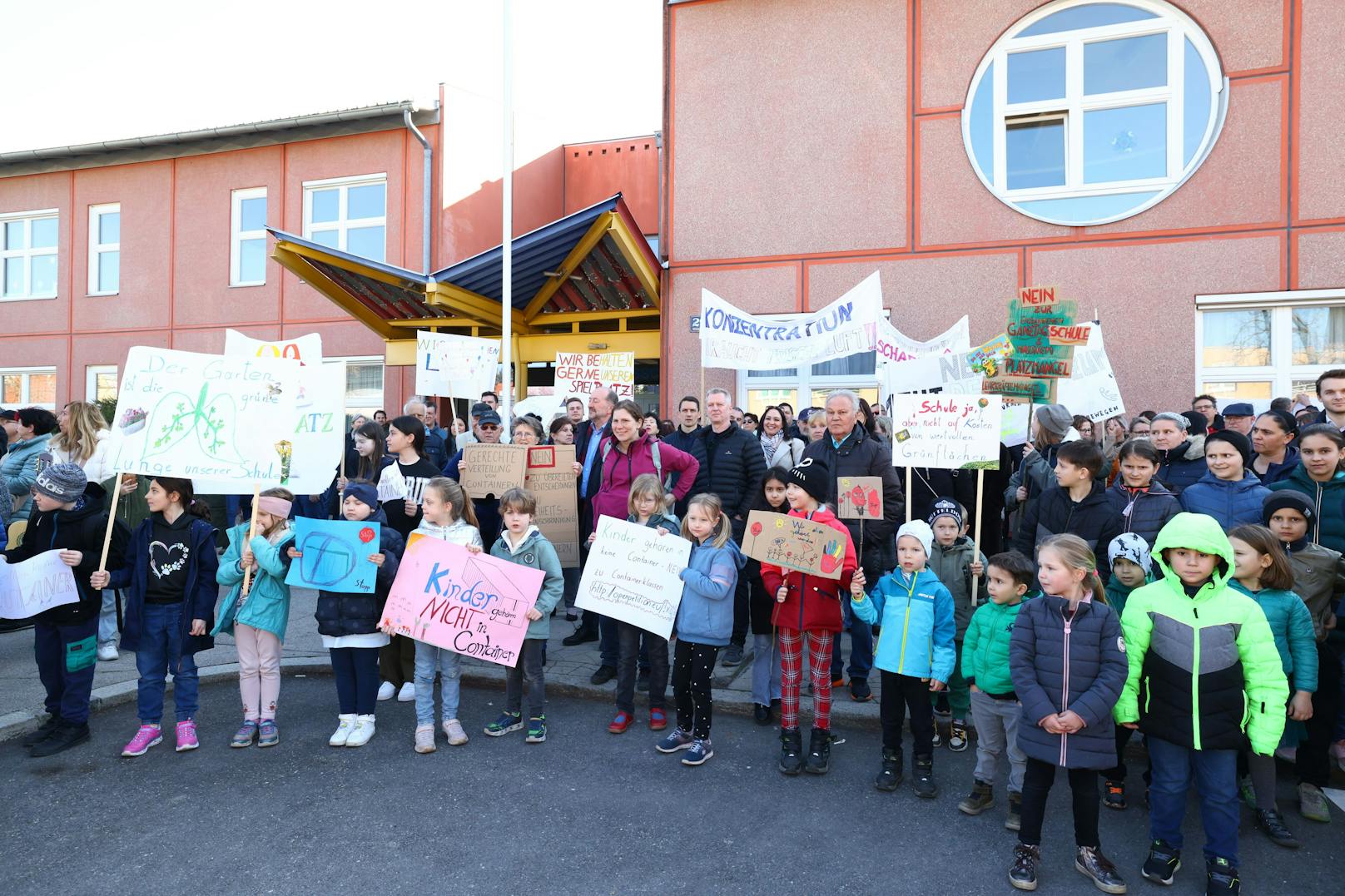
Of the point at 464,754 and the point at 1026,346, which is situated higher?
the point at 1026,346

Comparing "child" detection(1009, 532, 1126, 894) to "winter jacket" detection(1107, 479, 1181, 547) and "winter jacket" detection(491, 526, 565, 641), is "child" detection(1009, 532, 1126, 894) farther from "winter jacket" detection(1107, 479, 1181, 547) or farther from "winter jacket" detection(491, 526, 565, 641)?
"winter jacket" detection(491, 526, 565, 641)

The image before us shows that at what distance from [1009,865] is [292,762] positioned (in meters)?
3.74

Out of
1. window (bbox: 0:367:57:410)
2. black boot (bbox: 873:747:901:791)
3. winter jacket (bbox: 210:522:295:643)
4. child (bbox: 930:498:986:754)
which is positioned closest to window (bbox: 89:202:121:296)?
window (bbox: 0:367:57:410)

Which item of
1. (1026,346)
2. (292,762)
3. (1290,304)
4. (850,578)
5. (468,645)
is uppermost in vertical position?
(1290,304)

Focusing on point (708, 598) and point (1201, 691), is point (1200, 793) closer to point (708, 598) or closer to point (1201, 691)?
point (1201, 691)

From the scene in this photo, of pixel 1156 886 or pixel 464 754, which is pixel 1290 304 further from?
pixel 464 754

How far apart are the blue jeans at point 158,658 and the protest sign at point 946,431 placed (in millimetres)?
4492

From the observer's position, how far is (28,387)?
17.4 m

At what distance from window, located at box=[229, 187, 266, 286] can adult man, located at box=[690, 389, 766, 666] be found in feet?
43.1

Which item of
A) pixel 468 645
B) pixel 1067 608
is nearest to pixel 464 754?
pixel 468 645

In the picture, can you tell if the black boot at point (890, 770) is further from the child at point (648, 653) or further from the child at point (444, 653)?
the child at point (444, 653)

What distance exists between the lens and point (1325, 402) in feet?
17.9

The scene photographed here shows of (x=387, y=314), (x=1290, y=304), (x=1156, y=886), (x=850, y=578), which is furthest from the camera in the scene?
(x=387, y=314)

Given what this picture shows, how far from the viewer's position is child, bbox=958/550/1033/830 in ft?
12.8
